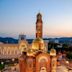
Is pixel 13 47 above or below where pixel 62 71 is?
above

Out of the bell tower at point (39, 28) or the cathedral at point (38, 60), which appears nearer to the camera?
the cathedral at point (38, 60)

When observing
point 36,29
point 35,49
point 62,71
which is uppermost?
point 36,29

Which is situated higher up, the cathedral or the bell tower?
the bell tower

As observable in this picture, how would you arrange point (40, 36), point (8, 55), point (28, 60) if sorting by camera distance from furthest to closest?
point (8, 55) → point (40, 36) → point (28, 60)

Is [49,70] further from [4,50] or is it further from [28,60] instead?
[4,50]

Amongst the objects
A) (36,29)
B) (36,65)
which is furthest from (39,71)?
(36,29)

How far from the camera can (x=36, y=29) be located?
21328 mm

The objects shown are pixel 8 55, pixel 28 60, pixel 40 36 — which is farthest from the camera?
pixel 8 55

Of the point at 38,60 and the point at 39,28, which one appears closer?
the point at 38,60

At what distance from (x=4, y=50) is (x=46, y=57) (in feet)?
77.7

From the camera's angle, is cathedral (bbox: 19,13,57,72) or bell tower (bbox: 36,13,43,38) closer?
cathedral (bbox: 19,13,57,72)

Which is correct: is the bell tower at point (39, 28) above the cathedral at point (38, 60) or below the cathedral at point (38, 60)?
above

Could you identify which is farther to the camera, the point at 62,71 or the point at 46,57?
the point at 62,71

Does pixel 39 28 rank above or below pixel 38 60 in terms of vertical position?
above
